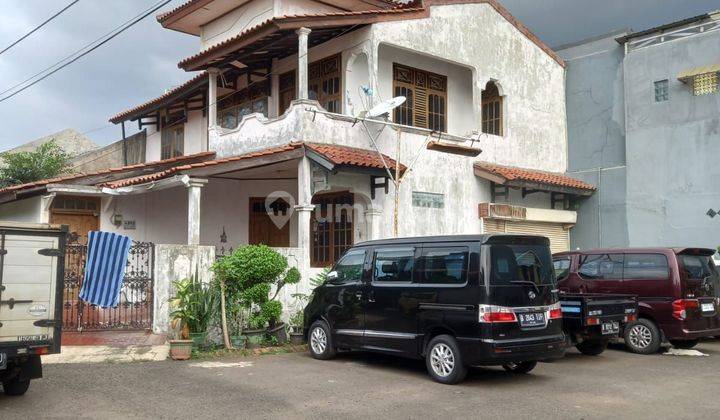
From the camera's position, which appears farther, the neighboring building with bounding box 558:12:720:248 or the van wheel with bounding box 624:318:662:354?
the neighboring building with bounding box 558:12:720:248

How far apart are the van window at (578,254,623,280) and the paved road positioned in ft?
6.12

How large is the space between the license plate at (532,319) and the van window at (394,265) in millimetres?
1693

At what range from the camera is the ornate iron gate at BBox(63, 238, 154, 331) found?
38.9 ft

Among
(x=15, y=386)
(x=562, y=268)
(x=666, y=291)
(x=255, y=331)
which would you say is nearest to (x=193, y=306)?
(x=255, y=331)

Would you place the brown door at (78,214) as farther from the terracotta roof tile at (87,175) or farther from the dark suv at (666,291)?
the dark suv at (666,291)

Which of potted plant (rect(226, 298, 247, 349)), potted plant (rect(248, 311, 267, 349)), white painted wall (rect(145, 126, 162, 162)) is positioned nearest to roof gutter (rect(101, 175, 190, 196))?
potted plant (rect(226, 298, 247, 349))

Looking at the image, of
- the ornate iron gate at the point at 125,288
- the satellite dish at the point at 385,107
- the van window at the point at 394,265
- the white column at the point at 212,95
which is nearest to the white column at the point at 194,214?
the ornate iron gate at the point at 125,288

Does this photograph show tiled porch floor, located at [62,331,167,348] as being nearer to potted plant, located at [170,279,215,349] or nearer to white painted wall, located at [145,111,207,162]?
potted plant, located at [170,279,215,349]

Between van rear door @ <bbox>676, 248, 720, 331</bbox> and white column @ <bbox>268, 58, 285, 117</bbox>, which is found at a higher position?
white column @ <bbox>268, 58, 285, 117</bbox>

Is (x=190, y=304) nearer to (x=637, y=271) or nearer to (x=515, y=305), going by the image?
(x=515, y=305)

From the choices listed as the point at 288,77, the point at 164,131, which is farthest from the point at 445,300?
the point at 164,131

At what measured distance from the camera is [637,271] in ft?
37.5

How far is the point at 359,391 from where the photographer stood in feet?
26.2

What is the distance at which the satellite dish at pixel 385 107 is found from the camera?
13352 millimetres
